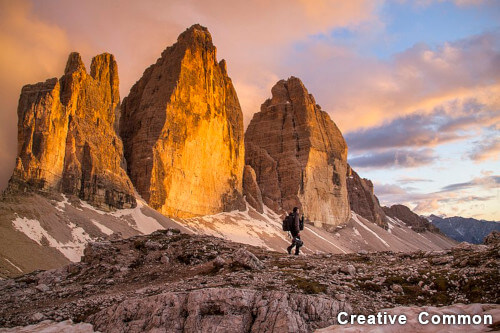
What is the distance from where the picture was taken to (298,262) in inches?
835

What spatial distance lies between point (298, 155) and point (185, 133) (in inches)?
2540

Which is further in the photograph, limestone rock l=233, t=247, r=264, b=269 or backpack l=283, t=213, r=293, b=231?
backpack l=283, t=213, r=293, b=231

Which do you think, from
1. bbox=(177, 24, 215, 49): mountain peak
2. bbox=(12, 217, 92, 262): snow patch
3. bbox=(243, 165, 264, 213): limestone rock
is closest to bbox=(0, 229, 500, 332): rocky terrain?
bbox=(12, 217, 92, 262): snow patch

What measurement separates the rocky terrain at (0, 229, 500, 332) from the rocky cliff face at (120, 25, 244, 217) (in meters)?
84.4

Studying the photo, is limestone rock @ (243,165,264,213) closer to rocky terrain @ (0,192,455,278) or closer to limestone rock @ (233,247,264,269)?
rocky terrain @ (0,192,455,278)

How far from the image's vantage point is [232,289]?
14.9 m

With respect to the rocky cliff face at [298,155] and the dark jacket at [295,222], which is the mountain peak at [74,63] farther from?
A: the dark jacket at [295,222]

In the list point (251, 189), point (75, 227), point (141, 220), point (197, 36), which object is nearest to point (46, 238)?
point (75, 227)

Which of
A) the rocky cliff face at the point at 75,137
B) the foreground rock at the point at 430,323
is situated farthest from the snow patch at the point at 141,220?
the foreground rock at the point at 430,323

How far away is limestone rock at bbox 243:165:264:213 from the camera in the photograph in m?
149

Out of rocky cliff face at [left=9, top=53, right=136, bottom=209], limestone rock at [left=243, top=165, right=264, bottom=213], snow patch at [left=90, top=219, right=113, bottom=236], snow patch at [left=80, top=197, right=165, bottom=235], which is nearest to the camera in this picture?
snow patch at [left=90, top=219, right=113, bottom=236]

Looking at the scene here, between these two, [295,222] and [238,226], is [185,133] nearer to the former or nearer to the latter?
[238,226]

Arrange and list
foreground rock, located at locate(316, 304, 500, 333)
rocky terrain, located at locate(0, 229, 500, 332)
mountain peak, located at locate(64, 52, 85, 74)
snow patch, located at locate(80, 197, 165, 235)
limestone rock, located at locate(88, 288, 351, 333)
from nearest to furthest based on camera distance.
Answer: foreground rock, located at locate(316, 304, 500, 333) → limestone rock, located at locate(88, 288, 351, 333) → rocky terrain, located at locate(0, 229, 500, 332) → snow patch, located at locate(80, 197, 165, 235) → mountain peak, located at locate(64, 52, 85, 74)

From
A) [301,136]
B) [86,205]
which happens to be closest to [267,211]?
[301,136]
